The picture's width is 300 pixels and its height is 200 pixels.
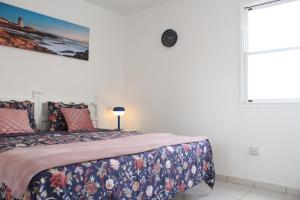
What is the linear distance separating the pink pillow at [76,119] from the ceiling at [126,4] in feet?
5.65

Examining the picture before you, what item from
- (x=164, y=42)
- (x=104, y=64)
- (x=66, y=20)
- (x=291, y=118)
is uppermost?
(x=66, y=20)

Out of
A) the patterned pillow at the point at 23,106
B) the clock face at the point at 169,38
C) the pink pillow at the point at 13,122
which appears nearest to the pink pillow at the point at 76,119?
the patterned pillow at the point at 23,106

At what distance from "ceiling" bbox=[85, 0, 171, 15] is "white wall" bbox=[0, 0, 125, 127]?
126mm

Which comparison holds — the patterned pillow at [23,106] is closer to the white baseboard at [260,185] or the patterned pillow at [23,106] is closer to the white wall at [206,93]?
the white wall at [206,93]

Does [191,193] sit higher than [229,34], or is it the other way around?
[229,34]

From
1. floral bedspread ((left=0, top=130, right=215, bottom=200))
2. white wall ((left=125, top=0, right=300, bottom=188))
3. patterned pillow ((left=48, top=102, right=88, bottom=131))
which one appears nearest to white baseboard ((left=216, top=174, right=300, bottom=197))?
white wall ((left=125, top=0, right=300, bottom=188))

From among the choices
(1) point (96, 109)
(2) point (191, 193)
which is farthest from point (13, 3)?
(2) point (191, 193)

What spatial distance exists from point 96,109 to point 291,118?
2.65 metres

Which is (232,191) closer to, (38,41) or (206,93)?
(206,93)

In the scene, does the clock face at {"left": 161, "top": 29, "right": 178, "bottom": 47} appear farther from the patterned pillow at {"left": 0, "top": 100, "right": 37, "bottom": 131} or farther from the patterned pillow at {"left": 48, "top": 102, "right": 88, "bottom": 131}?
the patterned pillow at {"left": 0, "top": 100, "right": 37, "bottom": 131}

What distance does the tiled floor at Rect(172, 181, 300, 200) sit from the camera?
262cm

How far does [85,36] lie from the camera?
3.88 meters

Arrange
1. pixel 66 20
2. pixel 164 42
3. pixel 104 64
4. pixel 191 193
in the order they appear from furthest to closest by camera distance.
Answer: pixel 104 64
pixel 164 42
pixel 66 20
pixel 191 193

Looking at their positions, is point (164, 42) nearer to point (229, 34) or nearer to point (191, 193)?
point (229, 34)
